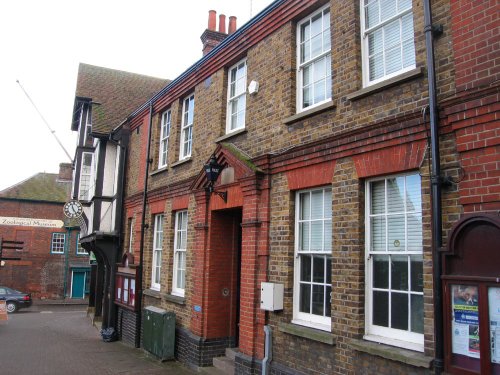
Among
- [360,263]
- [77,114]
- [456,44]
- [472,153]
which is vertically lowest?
[360,263]

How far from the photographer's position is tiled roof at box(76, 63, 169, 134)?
55.2 feet

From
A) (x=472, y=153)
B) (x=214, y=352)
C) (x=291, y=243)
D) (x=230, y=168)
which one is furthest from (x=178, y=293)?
(x=472, y=153)

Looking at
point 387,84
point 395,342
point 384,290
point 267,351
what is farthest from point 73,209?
point 395,342

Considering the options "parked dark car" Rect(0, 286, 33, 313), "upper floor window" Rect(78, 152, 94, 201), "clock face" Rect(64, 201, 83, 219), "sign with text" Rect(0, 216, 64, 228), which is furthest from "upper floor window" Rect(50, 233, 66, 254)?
"clock face" Rect(64, 201, 83, 219)

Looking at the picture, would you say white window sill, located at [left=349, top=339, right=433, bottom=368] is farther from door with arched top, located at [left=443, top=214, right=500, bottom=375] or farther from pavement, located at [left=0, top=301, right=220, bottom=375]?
pavement, located at [left=0, top=301, right=220, bottom=375]

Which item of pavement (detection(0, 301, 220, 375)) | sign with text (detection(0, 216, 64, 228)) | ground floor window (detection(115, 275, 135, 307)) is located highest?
sign with text (detection(0, 216, 64, 228))

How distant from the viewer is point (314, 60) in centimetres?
756

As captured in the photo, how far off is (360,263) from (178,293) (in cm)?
641

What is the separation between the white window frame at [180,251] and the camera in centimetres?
1131

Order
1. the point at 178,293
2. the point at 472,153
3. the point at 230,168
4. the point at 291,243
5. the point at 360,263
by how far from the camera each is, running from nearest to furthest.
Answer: the point at 472,153 < the point at 360,263 < the point at 291,243 < the point at 230,168 < the point at 178,293

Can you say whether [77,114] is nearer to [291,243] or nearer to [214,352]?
[214,352]

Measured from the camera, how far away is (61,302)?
31312 mm

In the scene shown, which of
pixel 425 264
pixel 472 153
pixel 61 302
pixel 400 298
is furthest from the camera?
pixel 61 302

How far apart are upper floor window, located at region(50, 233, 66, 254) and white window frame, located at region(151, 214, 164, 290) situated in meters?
23.5
